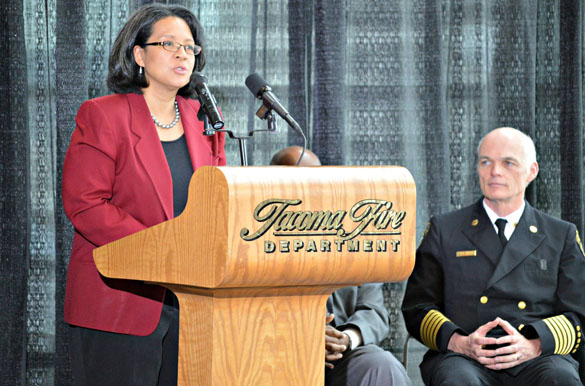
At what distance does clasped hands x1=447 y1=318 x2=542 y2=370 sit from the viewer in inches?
99.0

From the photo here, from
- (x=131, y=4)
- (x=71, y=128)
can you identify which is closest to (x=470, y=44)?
(x=131, y=4)

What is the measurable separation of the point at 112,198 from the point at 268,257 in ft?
2.47

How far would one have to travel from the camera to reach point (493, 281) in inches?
105

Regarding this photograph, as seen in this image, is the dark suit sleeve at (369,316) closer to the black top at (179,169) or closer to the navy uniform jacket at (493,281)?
the navy uniform jacket at (493,281)

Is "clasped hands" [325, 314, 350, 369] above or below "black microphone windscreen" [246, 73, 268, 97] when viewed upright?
below

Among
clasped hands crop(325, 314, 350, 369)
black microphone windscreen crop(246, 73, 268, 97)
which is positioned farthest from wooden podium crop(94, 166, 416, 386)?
clasped hands crop(325, 314, 350, 369)

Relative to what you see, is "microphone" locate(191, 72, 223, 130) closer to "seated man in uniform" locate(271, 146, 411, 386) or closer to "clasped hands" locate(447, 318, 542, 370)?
"seated man in uniform" locate(271, 146, 411, 386)

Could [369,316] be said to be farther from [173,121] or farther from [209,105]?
[209,105]

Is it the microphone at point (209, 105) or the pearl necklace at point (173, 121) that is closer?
the microphone at point (209, 105)

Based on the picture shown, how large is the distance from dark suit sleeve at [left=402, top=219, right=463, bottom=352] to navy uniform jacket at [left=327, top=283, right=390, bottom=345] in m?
0.12

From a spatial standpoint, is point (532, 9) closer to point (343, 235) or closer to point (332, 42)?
point (332, 42)

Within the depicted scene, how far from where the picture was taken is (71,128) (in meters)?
3.01

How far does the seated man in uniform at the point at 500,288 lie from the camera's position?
100 inches

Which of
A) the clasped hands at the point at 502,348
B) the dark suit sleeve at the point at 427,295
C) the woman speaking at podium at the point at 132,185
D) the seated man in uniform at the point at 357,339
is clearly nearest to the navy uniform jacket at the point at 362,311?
the seated man in uniform at the point at 357,339
